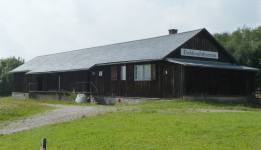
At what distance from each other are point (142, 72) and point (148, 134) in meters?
12.5

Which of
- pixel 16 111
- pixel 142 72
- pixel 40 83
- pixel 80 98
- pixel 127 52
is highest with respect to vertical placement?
pixel 127 52

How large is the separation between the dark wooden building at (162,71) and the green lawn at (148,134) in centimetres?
800

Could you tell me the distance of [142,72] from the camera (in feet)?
71.9

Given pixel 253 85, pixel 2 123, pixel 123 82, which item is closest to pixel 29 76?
pixel 123 82

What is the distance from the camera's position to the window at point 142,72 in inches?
845

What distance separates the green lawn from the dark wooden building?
8.00m

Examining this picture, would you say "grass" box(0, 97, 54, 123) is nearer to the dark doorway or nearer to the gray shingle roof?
the gray shingle roof

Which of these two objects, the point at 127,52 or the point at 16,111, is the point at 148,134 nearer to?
the point at 16,111

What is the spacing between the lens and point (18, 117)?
53.8 ft

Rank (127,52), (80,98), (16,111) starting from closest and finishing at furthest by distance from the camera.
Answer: (16,111) < (80,98) < (127,52)

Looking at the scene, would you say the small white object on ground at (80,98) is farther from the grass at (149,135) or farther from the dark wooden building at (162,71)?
the grass at (149,135)

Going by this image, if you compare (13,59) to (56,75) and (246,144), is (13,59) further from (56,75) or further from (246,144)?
(246,144)

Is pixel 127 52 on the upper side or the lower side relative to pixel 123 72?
upper

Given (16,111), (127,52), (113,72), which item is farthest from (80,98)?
(16,111)
